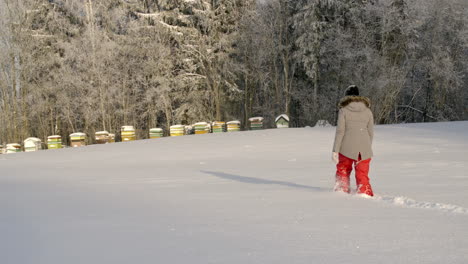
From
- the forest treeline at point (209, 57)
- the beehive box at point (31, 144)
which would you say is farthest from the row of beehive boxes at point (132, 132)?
the forest treeline at point (209, 57)

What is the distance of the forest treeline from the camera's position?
33.8m

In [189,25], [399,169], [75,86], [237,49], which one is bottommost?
[399,169]

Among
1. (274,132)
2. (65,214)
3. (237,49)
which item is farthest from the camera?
(237,49)

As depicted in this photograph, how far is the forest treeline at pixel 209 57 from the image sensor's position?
111ft

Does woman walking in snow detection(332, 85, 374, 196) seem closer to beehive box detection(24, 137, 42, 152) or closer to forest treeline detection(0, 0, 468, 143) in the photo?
beehive box detection(24, 137, 42, 152)

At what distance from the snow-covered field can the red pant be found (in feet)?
0.93

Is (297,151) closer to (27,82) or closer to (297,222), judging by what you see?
(297,222)

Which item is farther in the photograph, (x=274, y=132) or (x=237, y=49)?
(x=237, y=49)

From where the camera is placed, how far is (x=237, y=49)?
36.4 meters

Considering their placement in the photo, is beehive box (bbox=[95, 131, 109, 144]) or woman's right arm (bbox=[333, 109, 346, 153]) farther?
beehive box (bbox=[95, 131, 109, 144])

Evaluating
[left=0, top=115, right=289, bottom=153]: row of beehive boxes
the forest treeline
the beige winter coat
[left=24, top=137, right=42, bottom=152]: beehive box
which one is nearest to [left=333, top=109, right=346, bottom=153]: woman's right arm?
the beige winter coat

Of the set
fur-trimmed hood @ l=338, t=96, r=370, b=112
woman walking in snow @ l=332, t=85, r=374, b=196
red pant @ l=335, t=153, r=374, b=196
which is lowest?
red pant @ l=335, t=153, r=374, b=196

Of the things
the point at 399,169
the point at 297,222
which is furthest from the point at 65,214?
the point at 399,169

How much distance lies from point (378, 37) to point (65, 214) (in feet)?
117
